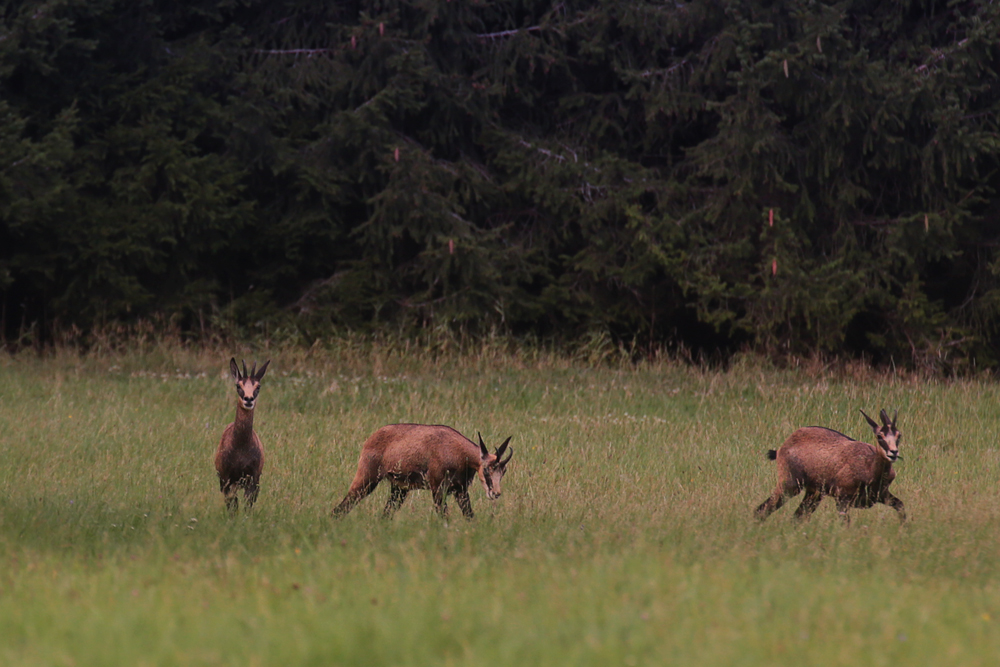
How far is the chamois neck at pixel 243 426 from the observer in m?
A: 8.62

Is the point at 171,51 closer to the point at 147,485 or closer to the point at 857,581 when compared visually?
the point at 147,485

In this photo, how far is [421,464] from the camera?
28.1 feet

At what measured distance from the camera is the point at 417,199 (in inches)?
816

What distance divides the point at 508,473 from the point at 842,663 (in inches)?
257

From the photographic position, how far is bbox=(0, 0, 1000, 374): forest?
20203mm

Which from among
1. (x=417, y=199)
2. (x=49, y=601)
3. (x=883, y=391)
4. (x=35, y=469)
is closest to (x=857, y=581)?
(x=49, y=601)

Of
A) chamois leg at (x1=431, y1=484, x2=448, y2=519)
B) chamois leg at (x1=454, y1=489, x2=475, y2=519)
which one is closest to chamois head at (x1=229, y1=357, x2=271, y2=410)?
chamois leg at (x1=431, y1=484, x2=448, y2=519)

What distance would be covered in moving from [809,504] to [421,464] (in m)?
3.10

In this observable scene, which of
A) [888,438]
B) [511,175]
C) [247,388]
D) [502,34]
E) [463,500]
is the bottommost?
[463,500]

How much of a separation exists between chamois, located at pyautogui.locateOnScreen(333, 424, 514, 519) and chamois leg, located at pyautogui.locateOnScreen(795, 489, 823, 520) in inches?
94.6

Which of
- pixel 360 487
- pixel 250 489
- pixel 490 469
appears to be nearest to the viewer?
pixel 490 469

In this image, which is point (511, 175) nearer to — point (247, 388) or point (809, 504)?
point (809, 504)

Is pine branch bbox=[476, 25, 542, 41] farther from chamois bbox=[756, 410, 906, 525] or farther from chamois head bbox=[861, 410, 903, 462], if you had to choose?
chamois head bbox=[861, 410, 903, 462]

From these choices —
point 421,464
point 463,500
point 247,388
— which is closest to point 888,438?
point 463,500
